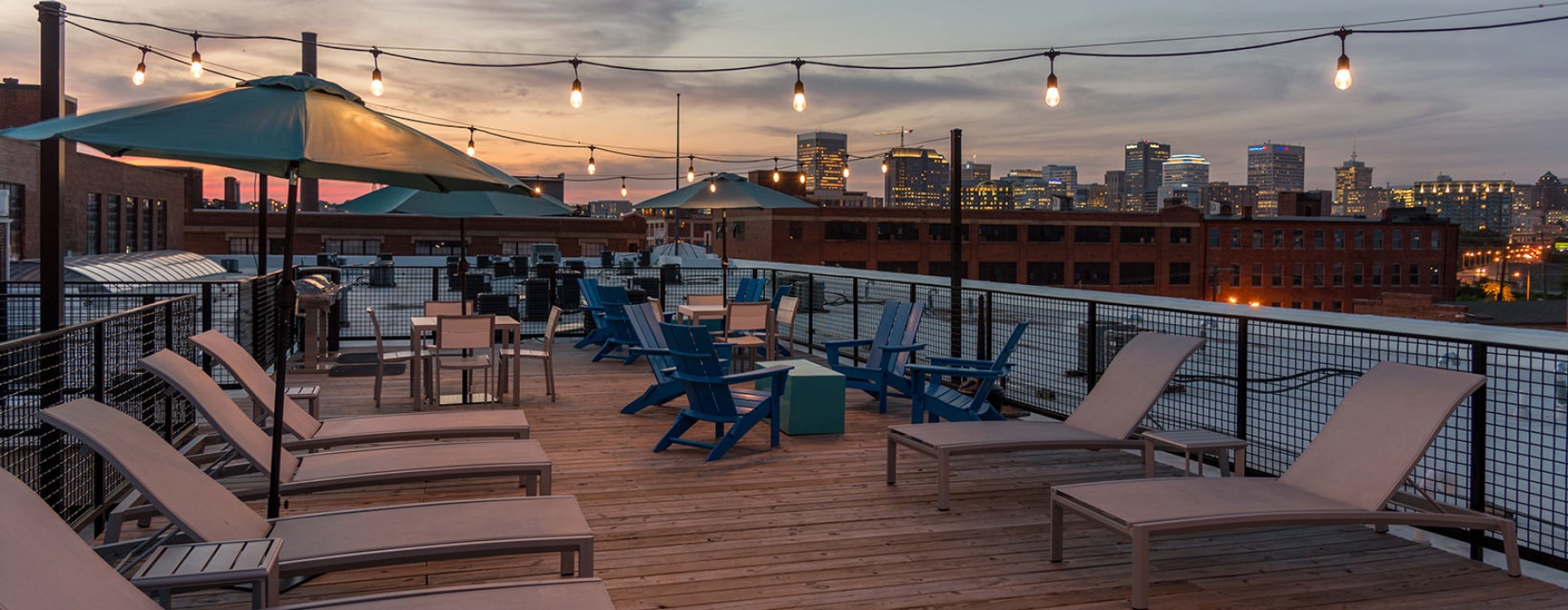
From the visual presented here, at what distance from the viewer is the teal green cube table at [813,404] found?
8.12m

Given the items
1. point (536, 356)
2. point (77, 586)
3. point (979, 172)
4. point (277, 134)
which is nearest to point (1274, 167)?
point (979, 172)

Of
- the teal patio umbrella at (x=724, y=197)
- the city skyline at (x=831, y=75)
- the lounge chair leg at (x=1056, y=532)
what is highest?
the city skyline at (x=831, y=75)

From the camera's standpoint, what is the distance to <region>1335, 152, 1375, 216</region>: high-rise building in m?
85.8

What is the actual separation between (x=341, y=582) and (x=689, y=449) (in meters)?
3.31

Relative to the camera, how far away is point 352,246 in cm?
6312

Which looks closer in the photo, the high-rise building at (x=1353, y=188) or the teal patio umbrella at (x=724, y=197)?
the teal patio umbrella at (x=724, y=197)

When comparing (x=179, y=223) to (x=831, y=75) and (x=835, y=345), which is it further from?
(x=835, y=345)

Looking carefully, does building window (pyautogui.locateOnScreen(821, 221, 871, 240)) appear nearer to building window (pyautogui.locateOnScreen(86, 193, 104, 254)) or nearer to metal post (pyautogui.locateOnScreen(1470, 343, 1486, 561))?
building window (pyautogui.locateOnScreen(86, 193, 104, 254))

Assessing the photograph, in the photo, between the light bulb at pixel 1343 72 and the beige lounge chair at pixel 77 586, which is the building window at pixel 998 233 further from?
the beige lounge chair at pixel 77 586

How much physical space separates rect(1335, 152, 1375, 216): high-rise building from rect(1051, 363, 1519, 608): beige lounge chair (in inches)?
3434

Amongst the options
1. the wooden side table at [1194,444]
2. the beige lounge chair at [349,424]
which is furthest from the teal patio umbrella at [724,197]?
the wooden side table at [1194,444]

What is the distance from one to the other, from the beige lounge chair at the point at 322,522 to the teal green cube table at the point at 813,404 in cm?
394

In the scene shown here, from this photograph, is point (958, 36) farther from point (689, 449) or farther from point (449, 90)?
point (689, 449)

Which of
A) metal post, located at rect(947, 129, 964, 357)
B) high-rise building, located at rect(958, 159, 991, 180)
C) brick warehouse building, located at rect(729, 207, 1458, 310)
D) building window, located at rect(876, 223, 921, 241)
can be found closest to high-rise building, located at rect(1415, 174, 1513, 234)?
brick warehouse building, located at rect(729, 207, 1458, 310)
